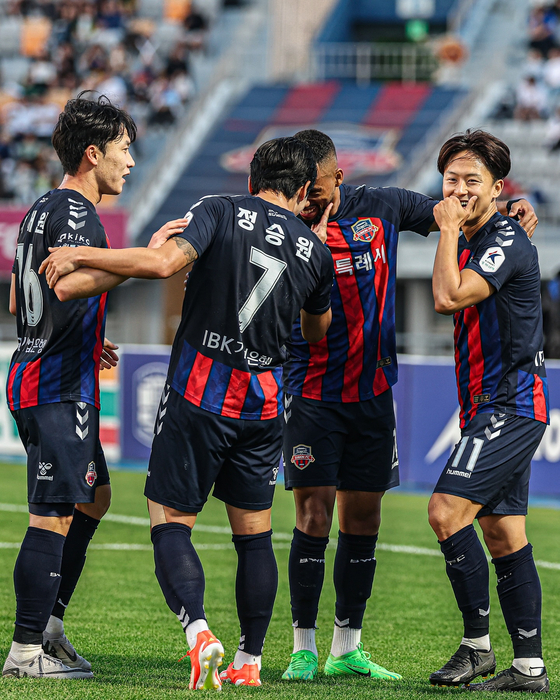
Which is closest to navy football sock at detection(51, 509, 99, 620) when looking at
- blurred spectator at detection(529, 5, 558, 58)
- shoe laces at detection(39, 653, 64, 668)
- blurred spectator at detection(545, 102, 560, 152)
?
shoe laces at detection(39, 653, 64, 668)

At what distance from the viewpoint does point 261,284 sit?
169 inches

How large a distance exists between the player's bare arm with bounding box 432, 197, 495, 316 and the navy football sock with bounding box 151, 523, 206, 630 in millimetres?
1391

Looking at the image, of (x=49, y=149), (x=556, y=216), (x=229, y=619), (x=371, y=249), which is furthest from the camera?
(x=49, y=149)

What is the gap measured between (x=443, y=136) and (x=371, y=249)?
17.0 m

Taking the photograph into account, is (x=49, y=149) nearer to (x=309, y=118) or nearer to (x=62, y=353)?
(x=309, y=118)

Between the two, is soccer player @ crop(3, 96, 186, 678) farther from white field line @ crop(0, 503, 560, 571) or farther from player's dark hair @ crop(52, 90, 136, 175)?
white field line @ crop(0, 503, 560, 571)

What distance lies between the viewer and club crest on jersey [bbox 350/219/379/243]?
5070mm

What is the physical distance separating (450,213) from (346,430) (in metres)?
1.25

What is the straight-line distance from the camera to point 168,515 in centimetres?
425

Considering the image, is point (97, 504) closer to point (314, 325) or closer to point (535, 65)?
point (314, 325)

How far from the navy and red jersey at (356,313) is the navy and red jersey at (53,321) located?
1132 mm

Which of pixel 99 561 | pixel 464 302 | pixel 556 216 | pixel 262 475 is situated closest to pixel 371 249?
pixel 464 302

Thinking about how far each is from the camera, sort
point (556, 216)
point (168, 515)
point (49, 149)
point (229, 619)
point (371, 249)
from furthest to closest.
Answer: point (49, 149), point (556, 216), point (229, 619), point (371, 249), point (168, 515)

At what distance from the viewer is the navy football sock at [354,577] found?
505 cm
